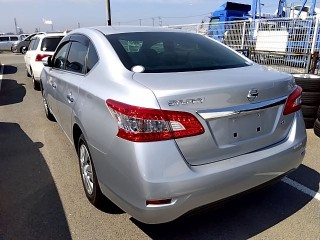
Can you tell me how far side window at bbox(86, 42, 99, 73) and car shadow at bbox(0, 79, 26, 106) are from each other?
5.72 m

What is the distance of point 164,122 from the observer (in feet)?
7.13

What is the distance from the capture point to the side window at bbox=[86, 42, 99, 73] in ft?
10.1

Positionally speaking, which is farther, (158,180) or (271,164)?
(271,164)

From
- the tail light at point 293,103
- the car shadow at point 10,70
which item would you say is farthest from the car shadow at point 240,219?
the car shadow at point 10,70

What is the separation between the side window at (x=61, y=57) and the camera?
4152 mm

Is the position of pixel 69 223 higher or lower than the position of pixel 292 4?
lower

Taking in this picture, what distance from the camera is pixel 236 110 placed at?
2.36 metres

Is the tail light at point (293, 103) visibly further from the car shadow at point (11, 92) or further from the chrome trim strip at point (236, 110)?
the car shadow at point (11, 92)

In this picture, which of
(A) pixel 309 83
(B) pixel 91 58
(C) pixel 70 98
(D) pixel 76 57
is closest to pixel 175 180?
(B) pixel 91 58

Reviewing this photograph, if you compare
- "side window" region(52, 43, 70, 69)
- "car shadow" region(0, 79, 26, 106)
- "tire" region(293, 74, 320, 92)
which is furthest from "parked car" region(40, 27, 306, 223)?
"car shadow" region(0, 79, 26, 106)

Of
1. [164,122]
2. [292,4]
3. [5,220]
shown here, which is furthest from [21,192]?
[292,4]

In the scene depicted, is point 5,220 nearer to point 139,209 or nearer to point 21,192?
point 21,192

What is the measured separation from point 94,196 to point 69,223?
0.32 m

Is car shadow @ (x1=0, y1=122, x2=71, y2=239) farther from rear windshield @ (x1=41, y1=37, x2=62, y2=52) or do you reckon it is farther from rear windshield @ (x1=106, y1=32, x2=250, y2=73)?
rear windshield @ (x1=41, y1=37, x2=62, y2=52)
